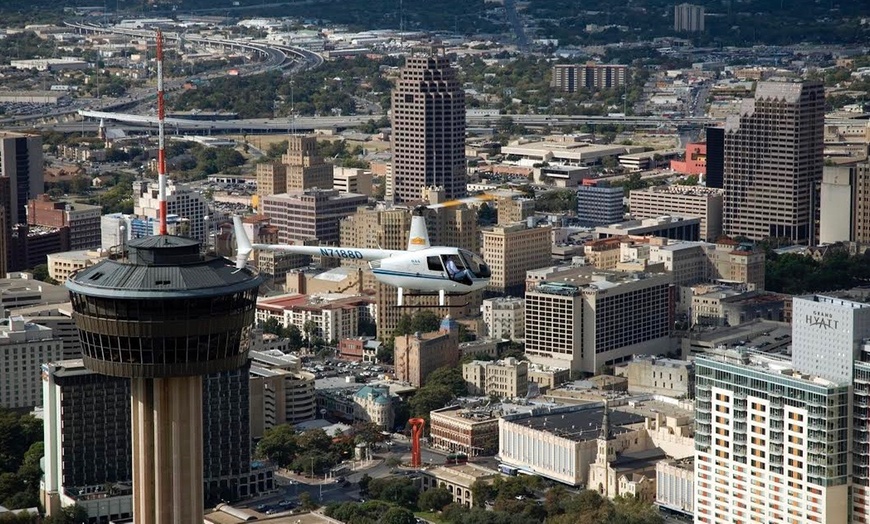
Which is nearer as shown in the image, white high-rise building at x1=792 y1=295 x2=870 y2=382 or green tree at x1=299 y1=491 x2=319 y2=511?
white high-rise building at x1=792 y1=295 x2=870 y2=382

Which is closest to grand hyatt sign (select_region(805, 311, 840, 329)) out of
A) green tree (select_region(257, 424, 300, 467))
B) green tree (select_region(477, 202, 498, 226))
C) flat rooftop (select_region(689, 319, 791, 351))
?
green tree (select_region(257, 424, 300, 467))

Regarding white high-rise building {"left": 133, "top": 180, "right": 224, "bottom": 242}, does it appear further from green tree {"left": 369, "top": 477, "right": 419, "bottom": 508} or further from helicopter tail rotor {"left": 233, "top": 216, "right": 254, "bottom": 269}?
helicopter tail rotor {"left": 233, "top": 216, "right": 254, "bottom": 269}

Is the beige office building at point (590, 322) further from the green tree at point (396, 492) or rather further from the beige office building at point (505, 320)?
the green tree at point (396, 492)

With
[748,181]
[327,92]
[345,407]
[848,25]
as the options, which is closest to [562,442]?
[345,407]

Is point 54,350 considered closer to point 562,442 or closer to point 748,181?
point 562,442

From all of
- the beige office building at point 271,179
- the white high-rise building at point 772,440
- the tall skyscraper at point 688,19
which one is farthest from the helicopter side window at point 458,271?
the tall skyscraper at point 688,19

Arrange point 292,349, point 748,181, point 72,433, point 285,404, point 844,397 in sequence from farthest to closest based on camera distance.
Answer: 1. point 748,181
2. point 292,349
3. point 285,404
4. point 72,433
5. point 844,397
